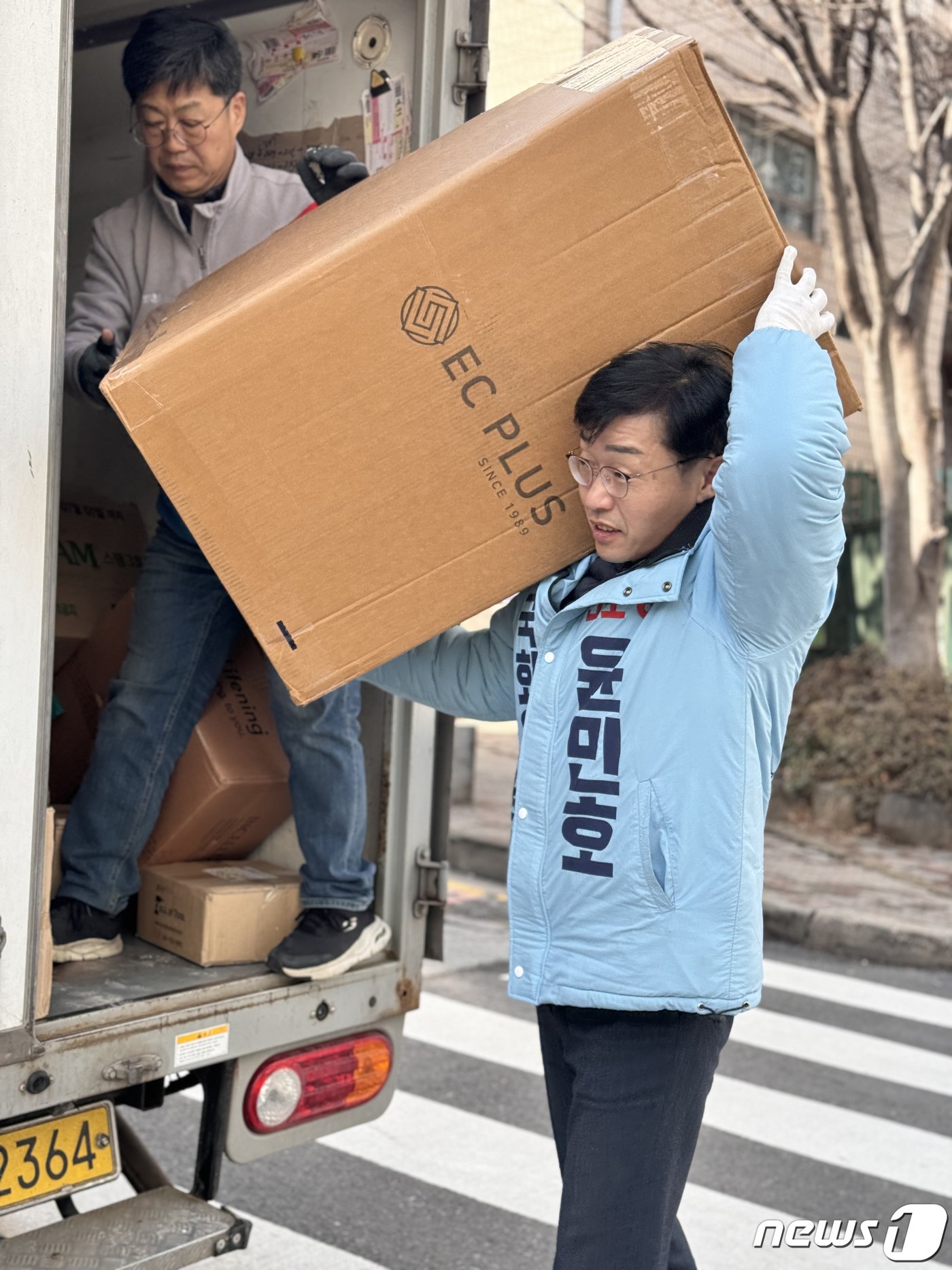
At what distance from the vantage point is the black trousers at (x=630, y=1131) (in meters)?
1.94

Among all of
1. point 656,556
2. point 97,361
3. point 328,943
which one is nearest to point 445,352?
point 656,556

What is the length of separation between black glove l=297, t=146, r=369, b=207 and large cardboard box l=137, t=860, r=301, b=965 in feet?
4.34

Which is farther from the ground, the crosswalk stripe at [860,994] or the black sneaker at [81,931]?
the black sneaker at [81,931]

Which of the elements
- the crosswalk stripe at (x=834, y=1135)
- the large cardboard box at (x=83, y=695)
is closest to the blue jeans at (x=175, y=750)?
the large cardboard box at (x=83, y=695)

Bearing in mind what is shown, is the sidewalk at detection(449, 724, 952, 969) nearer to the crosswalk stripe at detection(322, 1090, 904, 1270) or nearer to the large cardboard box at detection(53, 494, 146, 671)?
the crosswalk stripe at detection(322, 1090, 904, 1270)

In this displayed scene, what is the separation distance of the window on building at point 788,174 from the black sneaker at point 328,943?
472 inches

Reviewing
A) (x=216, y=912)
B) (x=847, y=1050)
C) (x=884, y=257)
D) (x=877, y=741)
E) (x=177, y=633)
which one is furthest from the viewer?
(x=884, y=257)

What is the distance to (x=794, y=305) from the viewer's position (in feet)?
6.56

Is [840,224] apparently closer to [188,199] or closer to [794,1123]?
[794,1123]

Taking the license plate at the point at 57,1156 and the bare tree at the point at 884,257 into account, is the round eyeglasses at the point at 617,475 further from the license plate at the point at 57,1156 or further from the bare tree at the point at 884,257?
the bare tree at the point at 884,257

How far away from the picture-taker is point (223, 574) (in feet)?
7.04

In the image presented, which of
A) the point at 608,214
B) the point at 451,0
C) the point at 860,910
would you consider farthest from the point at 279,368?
the point at 860,910

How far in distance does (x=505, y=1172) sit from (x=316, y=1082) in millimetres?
1437

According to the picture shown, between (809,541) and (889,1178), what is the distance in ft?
9.10
